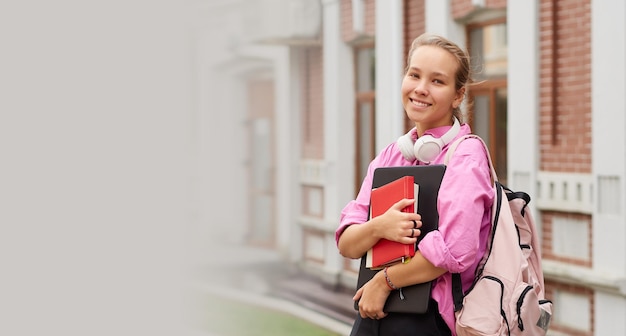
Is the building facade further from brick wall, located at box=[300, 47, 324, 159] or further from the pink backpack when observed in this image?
the pink backpack

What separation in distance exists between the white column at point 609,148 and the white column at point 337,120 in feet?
12.4

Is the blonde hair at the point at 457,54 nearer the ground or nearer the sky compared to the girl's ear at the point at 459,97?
nearer the sky

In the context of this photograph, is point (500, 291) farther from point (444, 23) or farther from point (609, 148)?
point (444, 23)

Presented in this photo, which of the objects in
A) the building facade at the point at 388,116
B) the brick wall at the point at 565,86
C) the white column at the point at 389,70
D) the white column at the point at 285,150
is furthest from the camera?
the white column at the point at 285,150

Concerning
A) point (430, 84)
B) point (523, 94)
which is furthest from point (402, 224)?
point (523, 94)

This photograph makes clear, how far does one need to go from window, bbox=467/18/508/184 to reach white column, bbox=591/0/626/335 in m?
1.03

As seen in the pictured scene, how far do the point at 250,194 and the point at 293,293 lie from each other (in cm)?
209

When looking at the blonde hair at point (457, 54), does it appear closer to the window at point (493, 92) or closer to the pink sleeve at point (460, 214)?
the pink sleeve at point (460, 214)

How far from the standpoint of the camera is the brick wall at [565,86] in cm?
560

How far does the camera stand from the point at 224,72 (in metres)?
11.4

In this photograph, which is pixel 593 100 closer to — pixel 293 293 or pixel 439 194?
pixel 439 194

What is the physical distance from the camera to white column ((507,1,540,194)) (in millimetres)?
5976

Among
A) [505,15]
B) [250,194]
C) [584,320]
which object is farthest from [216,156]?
[584,320]

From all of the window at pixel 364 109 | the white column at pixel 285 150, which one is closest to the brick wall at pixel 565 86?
the window at pixel 364 109
